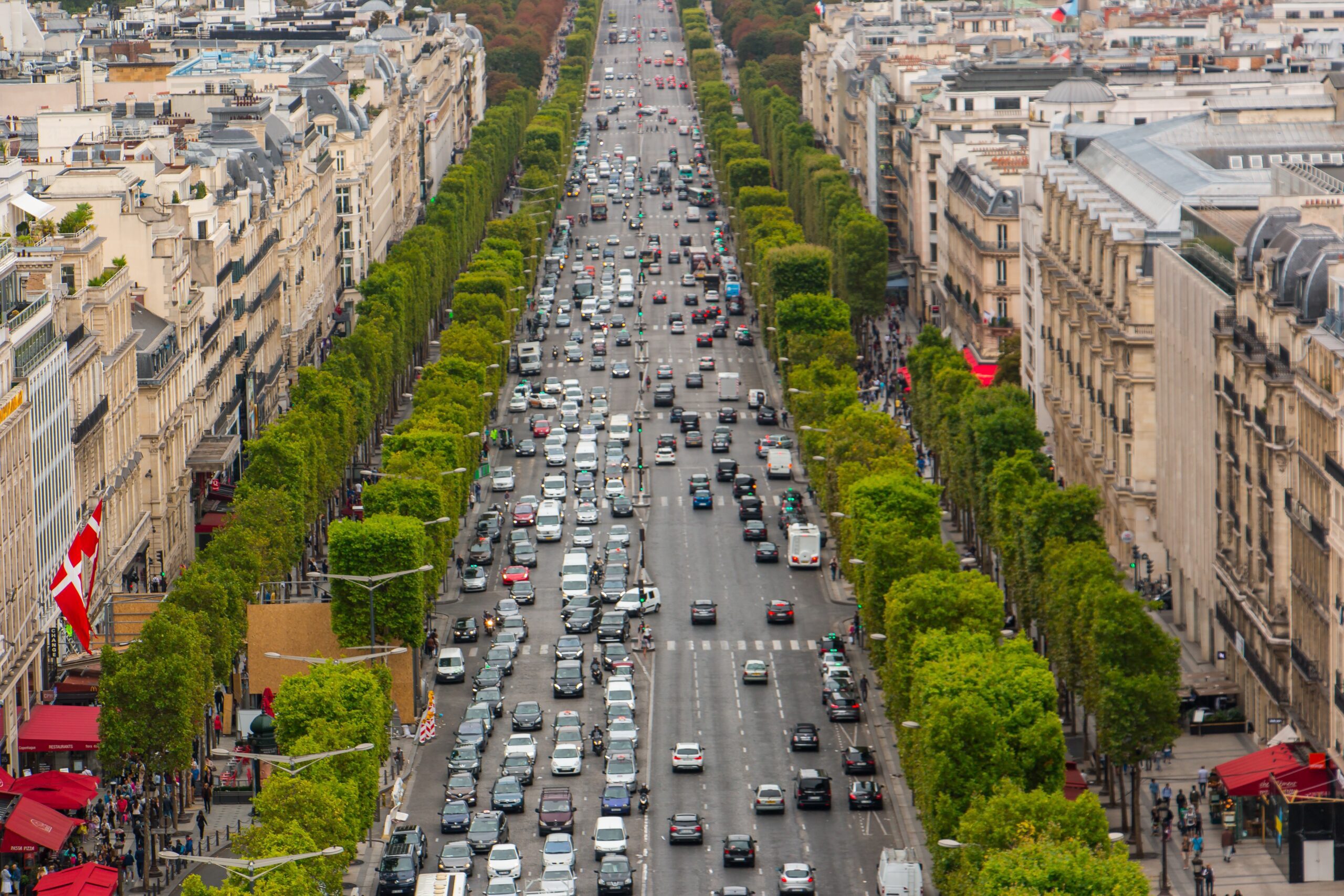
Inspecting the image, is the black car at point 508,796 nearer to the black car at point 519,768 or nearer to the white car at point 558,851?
the black car at point 519,768

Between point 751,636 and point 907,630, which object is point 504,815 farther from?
point 751,636

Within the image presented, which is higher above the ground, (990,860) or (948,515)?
(990,860)

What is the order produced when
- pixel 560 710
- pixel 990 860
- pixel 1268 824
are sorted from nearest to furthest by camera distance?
pixel 990 860 → pixel 1268 824 → pixel 560 710

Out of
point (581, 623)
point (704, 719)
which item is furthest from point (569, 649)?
point (704, 719)

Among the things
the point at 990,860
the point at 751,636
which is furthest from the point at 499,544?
the point at 990,860

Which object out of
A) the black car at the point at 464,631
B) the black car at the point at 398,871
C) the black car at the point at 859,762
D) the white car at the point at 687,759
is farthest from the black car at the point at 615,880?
the black car at the point at 464,631
